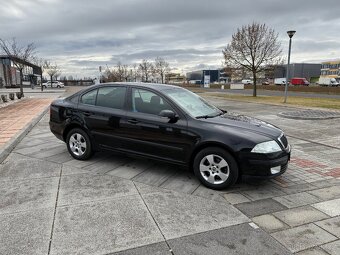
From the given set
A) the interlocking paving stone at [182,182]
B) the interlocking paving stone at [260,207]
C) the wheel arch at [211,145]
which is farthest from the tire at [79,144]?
the interlocking paving stone at [260,207]

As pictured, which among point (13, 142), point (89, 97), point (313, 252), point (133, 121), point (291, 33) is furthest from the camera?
point (291, 33)

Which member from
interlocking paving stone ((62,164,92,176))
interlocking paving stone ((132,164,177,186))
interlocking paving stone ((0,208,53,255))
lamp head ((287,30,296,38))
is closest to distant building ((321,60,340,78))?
lamp head ((287,30,296,38))

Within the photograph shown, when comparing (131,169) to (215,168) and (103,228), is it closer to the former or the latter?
(215,168)

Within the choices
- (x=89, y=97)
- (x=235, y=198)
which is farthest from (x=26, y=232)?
(x=89, y=97)

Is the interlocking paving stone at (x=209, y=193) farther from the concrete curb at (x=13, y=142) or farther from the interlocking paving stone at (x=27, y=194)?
the concrete curb at (x=13, y=142)

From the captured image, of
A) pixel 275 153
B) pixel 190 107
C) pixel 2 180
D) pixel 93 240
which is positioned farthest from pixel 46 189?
pixel 275 153

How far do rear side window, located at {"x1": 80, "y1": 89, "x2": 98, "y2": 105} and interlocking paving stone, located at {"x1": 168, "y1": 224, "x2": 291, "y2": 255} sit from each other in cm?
334

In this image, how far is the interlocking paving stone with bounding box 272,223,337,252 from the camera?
2.92 meters

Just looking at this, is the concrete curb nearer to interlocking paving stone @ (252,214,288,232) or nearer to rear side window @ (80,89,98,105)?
rear side window @ (80,89,98,105)

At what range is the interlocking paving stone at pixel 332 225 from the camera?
319cm

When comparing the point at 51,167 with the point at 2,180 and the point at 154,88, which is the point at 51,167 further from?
the point at 154,88

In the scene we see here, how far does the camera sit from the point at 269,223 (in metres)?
3.35

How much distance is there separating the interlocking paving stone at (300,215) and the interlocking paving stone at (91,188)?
2.02 m

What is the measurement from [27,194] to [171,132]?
2.27 metres
